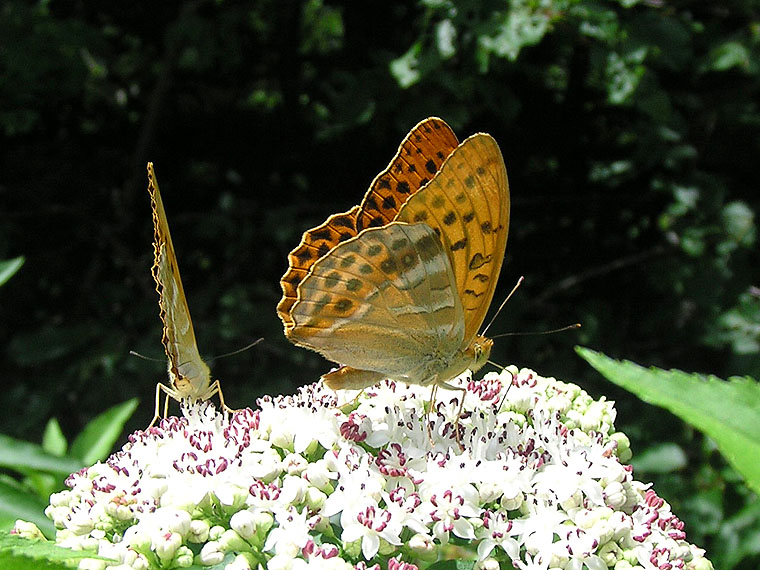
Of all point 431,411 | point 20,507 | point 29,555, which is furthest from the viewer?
point 20,507

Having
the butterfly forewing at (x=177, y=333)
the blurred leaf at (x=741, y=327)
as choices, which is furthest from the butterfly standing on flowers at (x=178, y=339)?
the blurred leaf at (x=741, y=327)

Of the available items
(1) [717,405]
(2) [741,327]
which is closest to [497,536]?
(1) [717,405]

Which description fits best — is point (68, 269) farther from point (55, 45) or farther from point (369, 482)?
point (369, 482)

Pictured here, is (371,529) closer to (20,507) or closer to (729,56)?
(20,507)

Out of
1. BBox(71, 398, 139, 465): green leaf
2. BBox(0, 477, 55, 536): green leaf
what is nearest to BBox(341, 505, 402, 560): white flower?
BBox(0, 477, 55, 536): green leaf

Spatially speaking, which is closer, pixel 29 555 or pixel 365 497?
pixel 29 555

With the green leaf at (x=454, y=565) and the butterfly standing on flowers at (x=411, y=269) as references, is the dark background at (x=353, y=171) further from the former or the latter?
the green leaf at (x=454, y=565)
